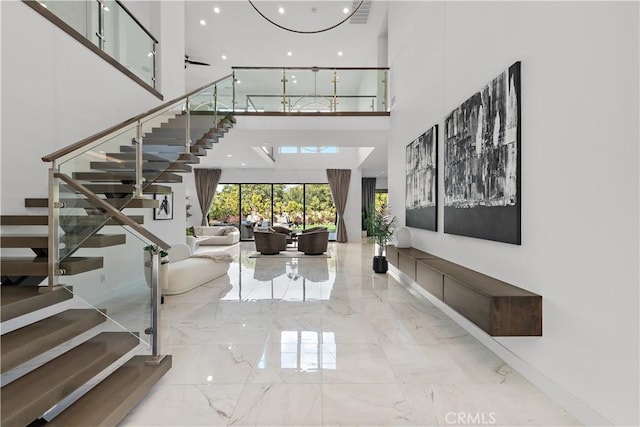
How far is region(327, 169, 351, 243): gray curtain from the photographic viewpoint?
13531 millimetres

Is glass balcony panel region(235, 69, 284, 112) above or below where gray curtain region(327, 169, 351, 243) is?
above

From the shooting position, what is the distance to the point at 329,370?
2.71 metres

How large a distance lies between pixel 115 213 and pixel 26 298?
0.77 meters

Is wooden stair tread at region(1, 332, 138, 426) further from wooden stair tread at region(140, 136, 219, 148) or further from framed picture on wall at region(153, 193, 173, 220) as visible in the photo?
framed picture on wall at region(153, 193, 173, 220)

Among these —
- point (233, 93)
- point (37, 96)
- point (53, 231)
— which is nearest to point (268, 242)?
point (233, 93)

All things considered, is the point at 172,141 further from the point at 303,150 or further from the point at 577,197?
the point at 303,150

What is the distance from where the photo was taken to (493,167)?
2.91 meters

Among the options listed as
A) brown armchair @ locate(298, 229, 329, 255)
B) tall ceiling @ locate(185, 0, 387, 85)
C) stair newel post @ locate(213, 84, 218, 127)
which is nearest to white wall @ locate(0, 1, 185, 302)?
stair newel post @ locate(213, 84, 218, 127)

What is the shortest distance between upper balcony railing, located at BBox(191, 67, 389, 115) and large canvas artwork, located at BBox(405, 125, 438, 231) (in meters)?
2.76

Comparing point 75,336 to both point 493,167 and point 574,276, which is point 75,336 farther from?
point 493,167

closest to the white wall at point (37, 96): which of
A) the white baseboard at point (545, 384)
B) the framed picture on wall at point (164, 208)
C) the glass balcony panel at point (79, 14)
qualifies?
the glass balcony panel at point (79, 14)

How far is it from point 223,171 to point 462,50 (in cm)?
1177

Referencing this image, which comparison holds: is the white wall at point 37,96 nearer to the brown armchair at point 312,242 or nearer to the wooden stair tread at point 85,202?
the wooden stair tread at point 85,202

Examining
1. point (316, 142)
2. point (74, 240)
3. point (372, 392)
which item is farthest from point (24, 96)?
point (316, 142)
